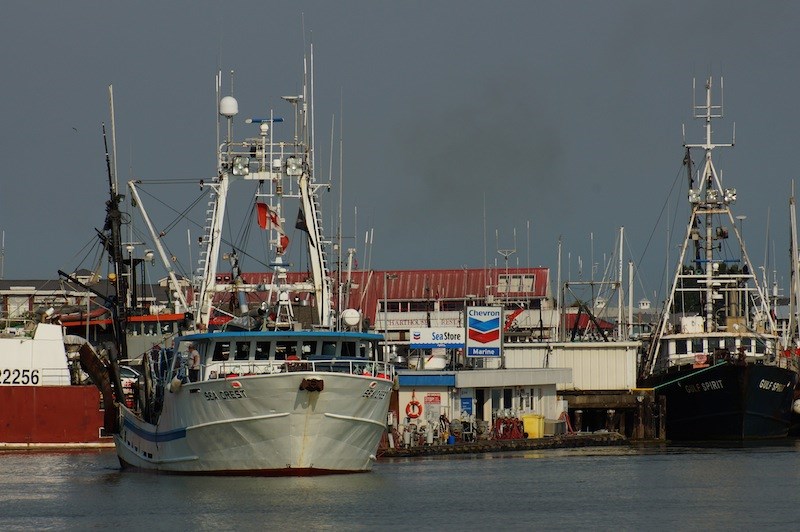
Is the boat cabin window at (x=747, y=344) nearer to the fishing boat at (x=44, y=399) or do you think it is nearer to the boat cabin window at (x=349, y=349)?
the fishing boat at (x=44, y=399)

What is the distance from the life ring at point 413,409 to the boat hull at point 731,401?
16915mm

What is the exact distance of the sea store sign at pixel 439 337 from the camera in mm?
68312

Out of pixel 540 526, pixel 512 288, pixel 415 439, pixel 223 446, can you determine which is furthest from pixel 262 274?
pixel 540 526

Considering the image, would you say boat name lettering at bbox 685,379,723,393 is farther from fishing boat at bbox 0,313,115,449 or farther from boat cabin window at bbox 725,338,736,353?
fishing boat at bbox 0,313,115,449

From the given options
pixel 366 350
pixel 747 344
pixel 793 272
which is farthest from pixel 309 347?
pixel 793 272

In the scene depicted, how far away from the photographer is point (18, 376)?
6444 centimetres

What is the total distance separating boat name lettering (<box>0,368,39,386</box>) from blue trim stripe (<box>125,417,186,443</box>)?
1332 cm

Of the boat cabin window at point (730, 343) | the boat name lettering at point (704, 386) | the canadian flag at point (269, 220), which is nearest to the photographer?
the canadian flag at point (269, 220)

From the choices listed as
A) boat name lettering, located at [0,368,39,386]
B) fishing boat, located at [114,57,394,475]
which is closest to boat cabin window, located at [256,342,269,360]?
fishing boat, located at [114,57,394,475]

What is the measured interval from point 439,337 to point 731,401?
15.4 m

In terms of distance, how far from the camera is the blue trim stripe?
149 feet

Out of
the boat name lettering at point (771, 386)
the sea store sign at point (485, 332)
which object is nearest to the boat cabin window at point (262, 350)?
the sea store sign at point (485, 332)

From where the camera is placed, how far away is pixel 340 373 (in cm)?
4294

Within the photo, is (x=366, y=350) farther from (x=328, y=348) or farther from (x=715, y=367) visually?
(x=715, y=367)
